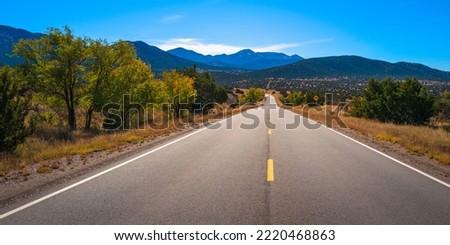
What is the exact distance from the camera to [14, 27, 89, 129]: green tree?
78.3 feet

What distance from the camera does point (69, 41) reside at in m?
25.0

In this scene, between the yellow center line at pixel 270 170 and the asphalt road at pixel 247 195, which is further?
the yellow center line at pixel 270 170

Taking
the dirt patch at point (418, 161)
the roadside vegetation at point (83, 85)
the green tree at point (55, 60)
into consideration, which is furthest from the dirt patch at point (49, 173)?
the green tree at point (55, 60)

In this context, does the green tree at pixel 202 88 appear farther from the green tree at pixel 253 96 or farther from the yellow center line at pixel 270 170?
the yellow center line at pixel 270 170

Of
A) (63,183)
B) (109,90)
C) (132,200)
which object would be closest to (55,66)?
(109,90)

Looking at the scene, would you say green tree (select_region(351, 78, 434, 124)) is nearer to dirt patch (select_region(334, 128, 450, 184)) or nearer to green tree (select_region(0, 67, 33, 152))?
dirt patch (select_region(334, 128, 450, 184))

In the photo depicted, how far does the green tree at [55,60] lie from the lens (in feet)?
78.3

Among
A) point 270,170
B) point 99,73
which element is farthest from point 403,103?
point 270,170

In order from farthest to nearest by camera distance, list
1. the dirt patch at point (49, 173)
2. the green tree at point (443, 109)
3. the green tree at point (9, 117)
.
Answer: the green tree at point (443, 109)
the green tree at point (9, 117)
the dirt patch at point (49, 173)

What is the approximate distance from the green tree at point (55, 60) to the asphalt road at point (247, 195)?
1670 cm

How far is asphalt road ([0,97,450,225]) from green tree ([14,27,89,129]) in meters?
16.7

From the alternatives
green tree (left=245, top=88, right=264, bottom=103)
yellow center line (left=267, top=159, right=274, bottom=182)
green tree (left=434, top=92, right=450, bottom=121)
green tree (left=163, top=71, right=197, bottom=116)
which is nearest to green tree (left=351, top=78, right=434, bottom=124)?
green tree (left=434, top=92, right=450, bottom=121)
